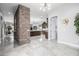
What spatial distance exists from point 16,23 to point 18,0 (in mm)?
1532

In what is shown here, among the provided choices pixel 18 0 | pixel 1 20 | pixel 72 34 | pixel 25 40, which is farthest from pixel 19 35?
pixel 72 34

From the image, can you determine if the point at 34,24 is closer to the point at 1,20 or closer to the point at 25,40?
the point at 25,40

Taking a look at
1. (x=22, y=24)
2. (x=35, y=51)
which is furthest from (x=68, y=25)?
(x=22, y=24)

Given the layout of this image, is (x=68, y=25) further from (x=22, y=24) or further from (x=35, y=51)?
(x=22, y=24)

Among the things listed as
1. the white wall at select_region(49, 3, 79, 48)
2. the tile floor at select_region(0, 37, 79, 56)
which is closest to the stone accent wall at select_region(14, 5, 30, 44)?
the tile floor at select_region(0, 37, 79, 56)

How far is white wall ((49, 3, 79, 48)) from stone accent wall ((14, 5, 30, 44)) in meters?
1.65

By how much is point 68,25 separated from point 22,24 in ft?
6.64

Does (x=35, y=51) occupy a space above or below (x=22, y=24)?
below

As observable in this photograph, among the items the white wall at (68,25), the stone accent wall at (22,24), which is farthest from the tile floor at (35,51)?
the white wall at (68,25)

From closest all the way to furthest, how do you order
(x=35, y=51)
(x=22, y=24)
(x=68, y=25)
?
(x=35, y=51), (x=22, y=24), (x=68, y=25)

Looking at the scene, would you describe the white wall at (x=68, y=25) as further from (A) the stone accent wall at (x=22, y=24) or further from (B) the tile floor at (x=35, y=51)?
(A) the stone accent wall at (x=22, y=24)

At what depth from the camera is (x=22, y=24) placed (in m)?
3.61

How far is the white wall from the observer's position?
3.62 metres

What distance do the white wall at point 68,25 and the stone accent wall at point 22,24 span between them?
1653 mm
